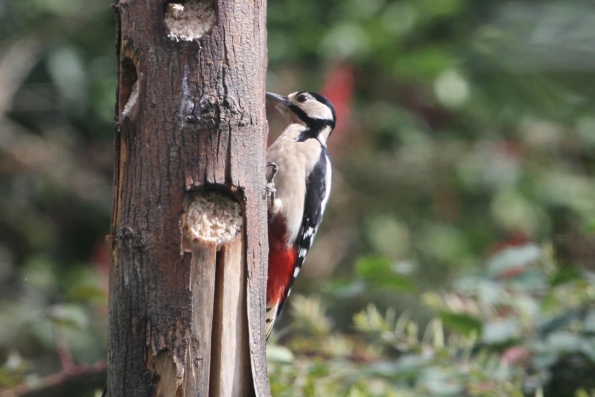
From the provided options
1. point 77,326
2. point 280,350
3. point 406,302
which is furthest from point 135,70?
point 406,302

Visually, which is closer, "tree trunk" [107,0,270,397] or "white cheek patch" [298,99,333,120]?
"tree trunk" [107,0,270,397]

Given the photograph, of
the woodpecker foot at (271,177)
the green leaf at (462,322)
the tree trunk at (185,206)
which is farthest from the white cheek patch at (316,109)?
the tree trunk at (185,206)

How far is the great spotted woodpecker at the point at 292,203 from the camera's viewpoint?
3.22m

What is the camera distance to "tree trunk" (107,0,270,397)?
204 cm

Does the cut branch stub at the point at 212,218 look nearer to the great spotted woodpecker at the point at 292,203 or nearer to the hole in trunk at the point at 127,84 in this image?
the hole in trunk at the point at 127,84

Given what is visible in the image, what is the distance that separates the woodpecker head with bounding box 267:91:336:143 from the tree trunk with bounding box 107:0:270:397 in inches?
59.5

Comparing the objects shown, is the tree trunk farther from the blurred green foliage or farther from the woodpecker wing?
the woodpecker wing

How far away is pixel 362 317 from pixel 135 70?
1.49m

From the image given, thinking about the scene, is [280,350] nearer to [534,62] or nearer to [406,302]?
[534,62]

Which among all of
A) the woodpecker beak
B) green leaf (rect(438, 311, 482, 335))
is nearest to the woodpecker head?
the woodpecker beak

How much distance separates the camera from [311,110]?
146 inches

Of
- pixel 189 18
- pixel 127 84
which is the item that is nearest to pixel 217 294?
pixel 127 84

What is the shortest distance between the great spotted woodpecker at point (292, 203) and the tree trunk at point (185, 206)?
2.94ft

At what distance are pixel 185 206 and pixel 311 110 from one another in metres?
1.73
